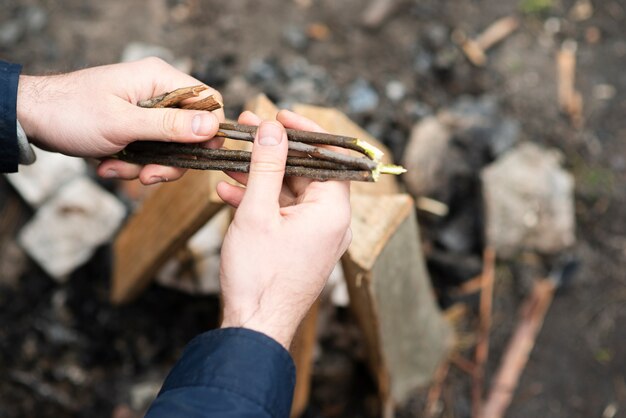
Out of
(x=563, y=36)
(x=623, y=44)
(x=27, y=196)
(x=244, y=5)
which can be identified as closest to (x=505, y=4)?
(x=563, y=36)

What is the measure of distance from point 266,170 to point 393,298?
1024 mm

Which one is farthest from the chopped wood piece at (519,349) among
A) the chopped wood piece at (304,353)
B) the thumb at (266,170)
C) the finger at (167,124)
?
the finger at (167,124)

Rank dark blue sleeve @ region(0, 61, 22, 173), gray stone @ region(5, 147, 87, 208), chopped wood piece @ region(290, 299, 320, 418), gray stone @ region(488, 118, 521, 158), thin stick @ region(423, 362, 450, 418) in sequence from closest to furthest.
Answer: dark blue sleeve @ region(0, 61, 22, 173) → chopped wood piece @ region(290, 299, 320, 418) → gray stone @ region(5, 147, 87, 208) → thin stick @ region(423, 362, 450, 418) → gray stone @ region(488, 118, 521, 158)

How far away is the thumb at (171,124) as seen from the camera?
5.93 feet

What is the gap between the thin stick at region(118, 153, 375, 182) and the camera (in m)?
1.74

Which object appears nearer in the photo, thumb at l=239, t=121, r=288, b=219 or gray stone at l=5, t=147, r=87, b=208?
thumb at l=239, t=121, r=288, b=219

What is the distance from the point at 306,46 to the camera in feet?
13.0

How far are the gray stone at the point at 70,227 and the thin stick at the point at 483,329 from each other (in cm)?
205

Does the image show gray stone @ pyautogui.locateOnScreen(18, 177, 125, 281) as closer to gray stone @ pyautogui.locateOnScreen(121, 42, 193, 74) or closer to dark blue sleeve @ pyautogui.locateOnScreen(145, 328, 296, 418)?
gray stone @ pyautogui.locateOnScreen(121, 42, 193, 74)

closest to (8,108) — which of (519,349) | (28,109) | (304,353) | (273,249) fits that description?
(28,109)

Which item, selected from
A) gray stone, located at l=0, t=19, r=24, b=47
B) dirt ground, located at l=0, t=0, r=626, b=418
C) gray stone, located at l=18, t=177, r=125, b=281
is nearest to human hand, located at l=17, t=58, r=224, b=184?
gray stone, located at l=18, t=177, r=125, b=281

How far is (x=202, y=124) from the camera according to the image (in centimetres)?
181

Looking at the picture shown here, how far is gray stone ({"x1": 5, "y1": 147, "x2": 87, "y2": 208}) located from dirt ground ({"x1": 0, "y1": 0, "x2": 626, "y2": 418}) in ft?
0.43

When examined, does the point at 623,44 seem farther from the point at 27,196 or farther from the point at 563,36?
the point at 27,196
